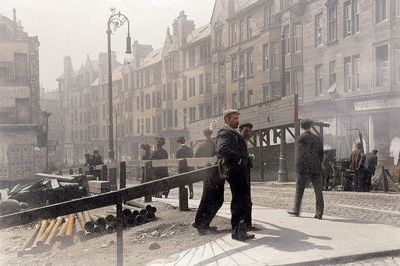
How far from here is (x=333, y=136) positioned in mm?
25797

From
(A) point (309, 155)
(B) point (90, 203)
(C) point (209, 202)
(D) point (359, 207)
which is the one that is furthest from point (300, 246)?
(D) point (359, 207)

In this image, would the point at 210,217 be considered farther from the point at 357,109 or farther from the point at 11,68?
the point at 11,68

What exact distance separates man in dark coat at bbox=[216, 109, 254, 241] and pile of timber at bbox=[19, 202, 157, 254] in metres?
2.85

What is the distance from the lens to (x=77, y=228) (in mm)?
8359

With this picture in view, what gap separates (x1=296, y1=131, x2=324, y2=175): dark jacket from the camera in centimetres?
820

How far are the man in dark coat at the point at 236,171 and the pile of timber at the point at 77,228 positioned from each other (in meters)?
2.85

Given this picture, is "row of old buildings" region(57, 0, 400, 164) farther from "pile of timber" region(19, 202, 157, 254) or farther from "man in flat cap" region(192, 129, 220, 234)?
"man in flat cap" region(192, 129, 220, 234)

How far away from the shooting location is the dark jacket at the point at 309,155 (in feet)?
26.9

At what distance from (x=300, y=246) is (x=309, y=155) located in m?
2.74

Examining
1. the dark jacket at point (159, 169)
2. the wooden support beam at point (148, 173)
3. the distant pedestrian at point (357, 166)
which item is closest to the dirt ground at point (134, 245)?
the wooden support beam at point (148, 173)

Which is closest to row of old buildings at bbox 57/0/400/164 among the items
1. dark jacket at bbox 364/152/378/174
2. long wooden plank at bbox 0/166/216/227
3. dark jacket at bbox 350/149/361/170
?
dark jacket at bbox 350/149/361/170

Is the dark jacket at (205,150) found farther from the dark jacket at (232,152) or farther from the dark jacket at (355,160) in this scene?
the dark jacket at (355,160)

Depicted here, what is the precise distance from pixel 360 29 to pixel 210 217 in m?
20.5

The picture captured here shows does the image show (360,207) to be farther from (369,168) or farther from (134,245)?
(369,168)
